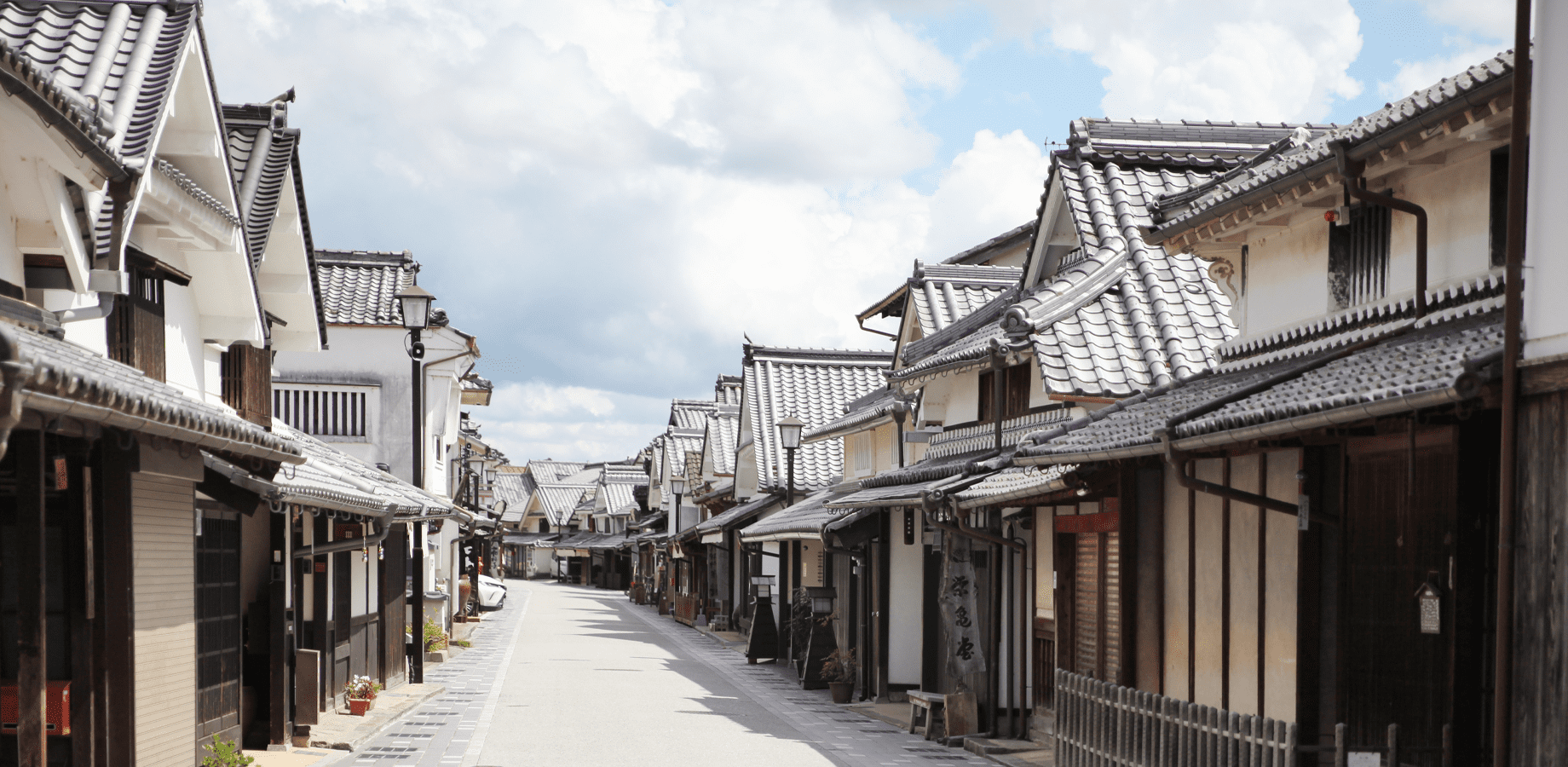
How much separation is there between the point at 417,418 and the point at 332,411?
8601 millimetres

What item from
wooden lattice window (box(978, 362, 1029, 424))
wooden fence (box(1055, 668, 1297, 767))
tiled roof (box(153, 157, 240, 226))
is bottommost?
wooden fence (box(1055, 668, 1297, 767))

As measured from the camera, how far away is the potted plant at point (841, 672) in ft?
79.9

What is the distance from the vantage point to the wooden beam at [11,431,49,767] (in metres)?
8.33

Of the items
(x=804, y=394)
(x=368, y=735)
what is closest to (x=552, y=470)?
(x=804, y=394)

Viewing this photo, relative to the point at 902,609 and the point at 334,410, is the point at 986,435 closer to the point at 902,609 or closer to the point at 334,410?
the point at 902,609

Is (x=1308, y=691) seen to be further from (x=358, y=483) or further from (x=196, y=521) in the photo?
(x=358, y=483)

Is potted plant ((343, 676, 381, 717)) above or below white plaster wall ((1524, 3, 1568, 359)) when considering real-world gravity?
below

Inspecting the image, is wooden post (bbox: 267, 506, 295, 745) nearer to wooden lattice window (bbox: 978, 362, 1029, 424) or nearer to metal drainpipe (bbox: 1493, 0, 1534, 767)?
wooden lattice window (bbox: 978, 362, 1029, 424)

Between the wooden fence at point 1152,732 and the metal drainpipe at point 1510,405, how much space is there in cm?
235

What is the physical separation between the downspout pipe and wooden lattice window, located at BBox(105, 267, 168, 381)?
960 cm

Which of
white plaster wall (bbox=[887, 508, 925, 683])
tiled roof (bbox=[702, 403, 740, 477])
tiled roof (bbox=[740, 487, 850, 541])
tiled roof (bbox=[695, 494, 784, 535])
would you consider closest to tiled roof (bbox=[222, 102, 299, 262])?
tiled roof (bbox=[740, 487, 850, 541])

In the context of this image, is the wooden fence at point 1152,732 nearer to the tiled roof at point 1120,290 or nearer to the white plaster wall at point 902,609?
the tiled roof at point 1120,290

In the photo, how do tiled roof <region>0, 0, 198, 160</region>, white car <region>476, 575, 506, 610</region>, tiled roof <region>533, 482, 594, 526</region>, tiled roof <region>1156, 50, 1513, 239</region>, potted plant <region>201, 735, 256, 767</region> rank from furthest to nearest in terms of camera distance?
tiled roof <region>533, 482, 594, 526</region>
white car <region>476, 575, 506, 610</region>
potted plant <region>201, 735, 256, 767</region>
tiled roof <region>0, 0, 198, 160</region>
tiled roof <region>1156, 50, 1513, 239</region>

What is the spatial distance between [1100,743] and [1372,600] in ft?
13.7
